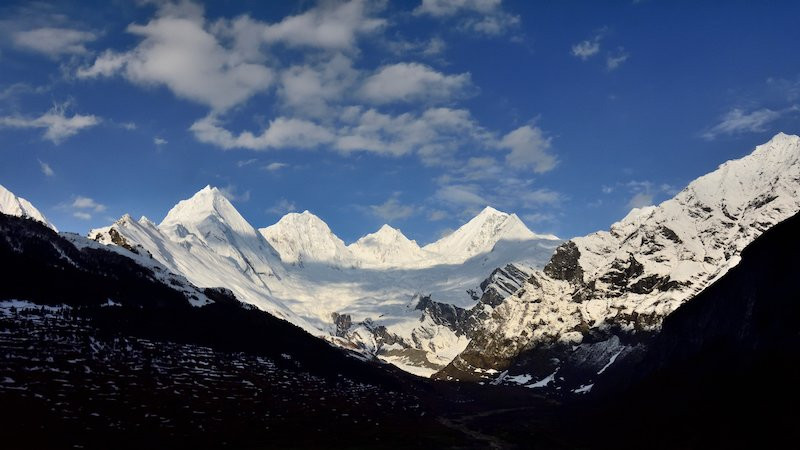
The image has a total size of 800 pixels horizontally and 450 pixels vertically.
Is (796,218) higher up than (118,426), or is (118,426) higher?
(796,218)

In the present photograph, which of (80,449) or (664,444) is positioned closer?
(80,449)

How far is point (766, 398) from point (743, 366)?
88.6 feet

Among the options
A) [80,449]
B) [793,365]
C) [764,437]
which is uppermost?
[793,365]

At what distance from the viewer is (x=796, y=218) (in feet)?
630

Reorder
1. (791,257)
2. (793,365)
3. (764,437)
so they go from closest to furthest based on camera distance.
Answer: (764,437) → (793,365) → (791,257)

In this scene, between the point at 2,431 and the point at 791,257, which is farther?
the point at 791,257

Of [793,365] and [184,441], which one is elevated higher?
[793,365]

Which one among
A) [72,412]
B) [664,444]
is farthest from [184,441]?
[664,444]

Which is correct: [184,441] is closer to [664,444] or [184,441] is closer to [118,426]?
[118,426]

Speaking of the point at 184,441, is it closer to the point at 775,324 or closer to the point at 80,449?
the point at 80,449

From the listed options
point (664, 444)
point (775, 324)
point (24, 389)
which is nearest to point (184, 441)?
point (24, 389)

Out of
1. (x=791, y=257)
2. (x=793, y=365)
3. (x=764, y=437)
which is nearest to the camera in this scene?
(x=764, y=437)

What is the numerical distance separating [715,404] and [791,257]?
4396cm

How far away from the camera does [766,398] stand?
170875 mm
